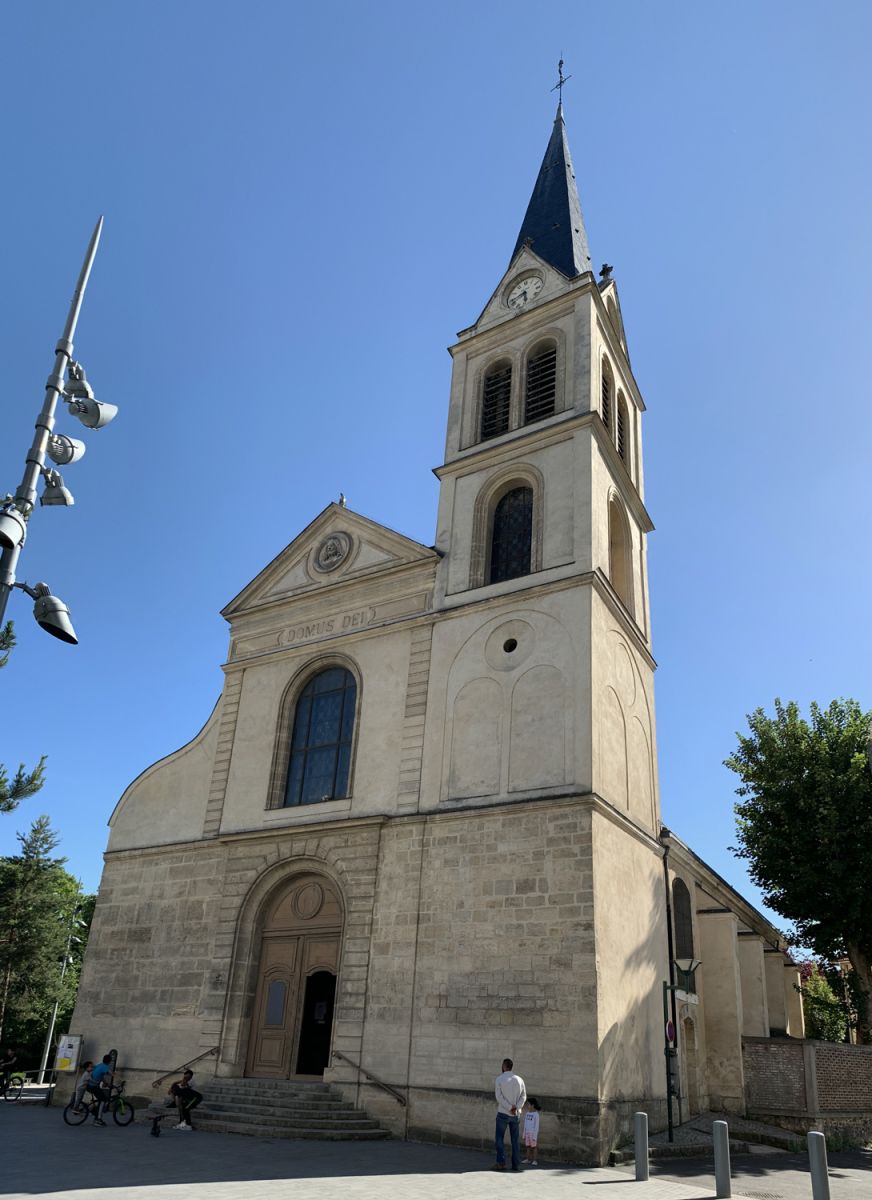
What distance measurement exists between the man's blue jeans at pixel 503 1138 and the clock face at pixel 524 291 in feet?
61.6

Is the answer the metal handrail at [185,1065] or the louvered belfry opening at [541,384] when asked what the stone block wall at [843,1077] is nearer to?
the metal handrail at [185,1065]

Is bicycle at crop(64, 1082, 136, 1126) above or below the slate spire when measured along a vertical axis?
below

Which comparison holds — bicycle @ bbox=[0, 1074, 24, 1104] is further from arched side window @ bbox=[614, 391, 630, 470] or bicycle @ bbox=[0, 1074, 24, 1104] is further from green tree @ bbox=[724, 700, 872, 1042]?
arched side window @ bbox=[614, 391, 630, 470]

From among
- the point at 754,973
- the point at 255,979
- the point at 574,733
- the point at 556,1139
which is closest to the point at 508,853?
the point at 574,733

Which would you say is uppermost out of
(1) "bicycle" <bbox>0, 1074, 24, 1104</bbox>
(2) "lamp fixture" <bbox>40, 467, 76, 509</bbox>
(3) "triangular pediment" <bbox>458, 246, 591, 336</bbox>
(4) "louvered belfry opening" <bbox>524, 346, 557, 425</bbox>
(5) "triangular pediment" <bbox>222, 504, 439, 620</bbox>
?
(3) "triangular pediment" <bbox>458, 246, 591, 336</bbox>

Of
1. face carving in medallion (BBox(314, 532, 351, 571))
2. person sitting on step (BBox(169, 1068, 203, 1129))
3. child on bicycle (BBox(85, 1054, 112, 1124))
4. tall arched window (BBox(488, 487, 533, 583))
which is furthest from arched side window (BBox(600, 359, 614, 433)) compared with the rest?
child on bicycle (BBox(85, 1054, 112, 1124))

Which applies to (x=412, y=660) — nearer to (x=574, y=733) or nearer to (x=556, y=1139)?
(x=574, y=733)

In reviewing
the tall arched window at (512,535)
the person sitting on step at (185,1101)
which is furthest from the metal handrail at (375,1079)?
the tall arched window at (512,535)

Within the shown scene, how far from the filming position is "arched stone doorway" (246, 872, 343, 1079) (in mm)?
16750

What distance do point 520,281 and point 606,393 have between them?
4.18m

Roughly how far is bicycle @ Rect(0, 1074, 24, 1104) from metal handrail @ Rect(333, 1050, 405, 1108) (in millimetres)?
9351

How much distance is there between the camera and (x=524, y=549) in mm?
19484

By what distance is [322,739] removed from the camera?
1961 centimetres

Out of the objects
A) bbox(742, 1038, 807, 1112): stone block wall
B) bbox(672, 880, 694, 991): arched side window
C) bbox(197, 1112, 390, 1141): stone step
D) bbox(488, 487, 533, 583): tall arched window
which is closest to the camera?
bbox(197, 1112, 390, 1141): stone step
